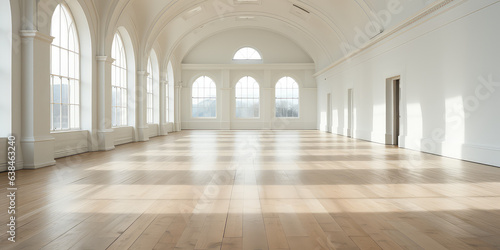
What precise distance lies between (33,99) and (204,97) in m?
22.7

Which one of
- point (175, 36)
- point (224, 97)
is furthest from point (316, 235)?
point (224, 97)

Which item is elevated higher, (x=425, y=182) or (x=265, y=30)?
(x=265, y=30)

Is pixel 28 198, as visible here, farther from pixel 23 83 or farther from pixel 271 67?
pixel 271 67

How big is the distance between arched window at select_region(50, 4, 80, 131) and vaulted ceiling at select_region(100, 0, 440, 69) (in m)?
1.99

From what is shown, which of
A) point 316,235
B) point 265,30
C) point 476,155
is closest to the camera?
point 316,235

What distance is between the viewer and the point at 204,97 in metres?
31.1

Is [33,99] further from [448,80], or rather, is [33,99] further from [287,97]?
[287,97]

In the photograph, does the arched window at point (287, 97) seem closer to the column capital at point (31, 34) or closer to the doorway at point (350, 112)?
the doorway at point (350, 112)

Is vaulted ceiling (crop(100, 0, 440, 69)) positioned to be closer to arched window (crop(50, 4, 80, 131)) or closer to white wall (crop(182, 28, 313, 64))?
white wall (crop(182, 28, 313, 64))

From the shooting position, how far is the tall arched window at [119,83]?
15.5 metres

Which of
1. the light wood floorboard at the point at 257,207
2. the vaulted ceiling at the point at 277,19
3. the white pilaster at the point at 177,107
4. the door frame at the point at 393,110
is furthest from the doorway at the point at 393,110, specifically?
the white pilaster at the point at 177,107

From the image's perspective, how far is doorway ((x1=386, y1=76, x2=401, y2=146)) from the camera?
1565 centimetres

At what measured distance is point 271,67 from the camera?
3078 cm

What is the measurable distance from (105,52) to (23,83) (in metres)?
4.78
